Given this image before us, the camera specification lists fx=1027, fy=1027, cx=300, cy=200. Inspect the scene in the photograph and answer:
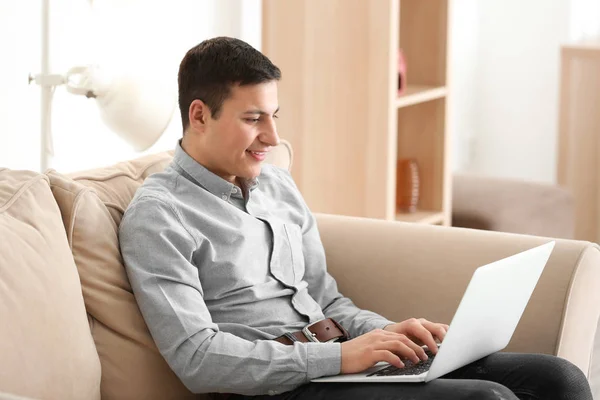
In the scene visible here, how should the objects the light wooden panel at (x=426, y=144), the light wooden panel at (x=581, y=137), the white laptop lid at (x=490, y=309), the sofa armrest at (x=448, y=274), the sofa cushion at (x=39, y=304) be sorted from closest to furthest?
the sofa cushion at (x=39, y=304) → the white laptop lid at (x=490, y=309) → the sofa armrest at (x=448, y=274) → the light wooden panel at (x=426, y=144) → the light wooden panel at (x=581, y=137)

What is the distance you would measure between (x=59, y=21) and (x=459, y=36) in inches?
93.3

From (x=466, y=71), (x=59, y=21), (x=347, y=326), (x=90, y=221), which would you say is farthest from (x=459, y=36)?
(x=90, y=221)

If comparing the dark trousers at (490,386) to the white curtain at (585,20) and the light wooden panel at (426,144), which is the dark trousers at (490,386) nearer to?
the light wooden panel at (426,144)

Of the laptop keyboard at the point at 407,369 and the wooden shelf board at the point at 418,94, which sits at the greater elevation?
Result: the wooden shelf board at the point at 418,94

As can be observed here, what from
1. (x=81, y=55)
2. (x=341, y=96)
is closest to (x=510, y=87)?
(x=341, y=96)

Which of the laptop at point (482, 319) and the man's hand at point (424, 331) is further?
the man's hand at point (424, 331)

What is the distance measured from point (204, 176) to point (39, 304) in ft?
1.34

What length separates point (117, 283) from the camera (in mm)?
1607

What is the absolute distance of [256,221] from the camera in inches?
71.3

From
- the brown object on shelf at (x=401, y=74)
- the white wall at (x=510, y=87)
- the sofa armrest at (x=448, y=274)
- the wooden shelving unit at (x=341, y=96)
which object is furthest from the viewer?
the white wall at (x=510, y=87)

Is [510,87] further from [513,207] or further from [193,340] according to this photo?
[193,340]

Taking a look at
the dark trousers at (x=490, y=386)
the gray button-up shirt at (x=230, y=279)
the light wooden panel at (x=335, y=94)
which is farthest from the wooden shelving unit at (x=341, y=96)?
the dark trousers at (x=490, y=386)

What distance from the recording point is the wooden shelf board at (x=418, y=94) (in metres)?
2.95

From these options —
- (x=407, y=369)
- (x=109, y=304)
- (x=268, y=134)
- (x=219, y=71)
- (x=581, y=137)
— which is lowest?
(x=407, y=369)
